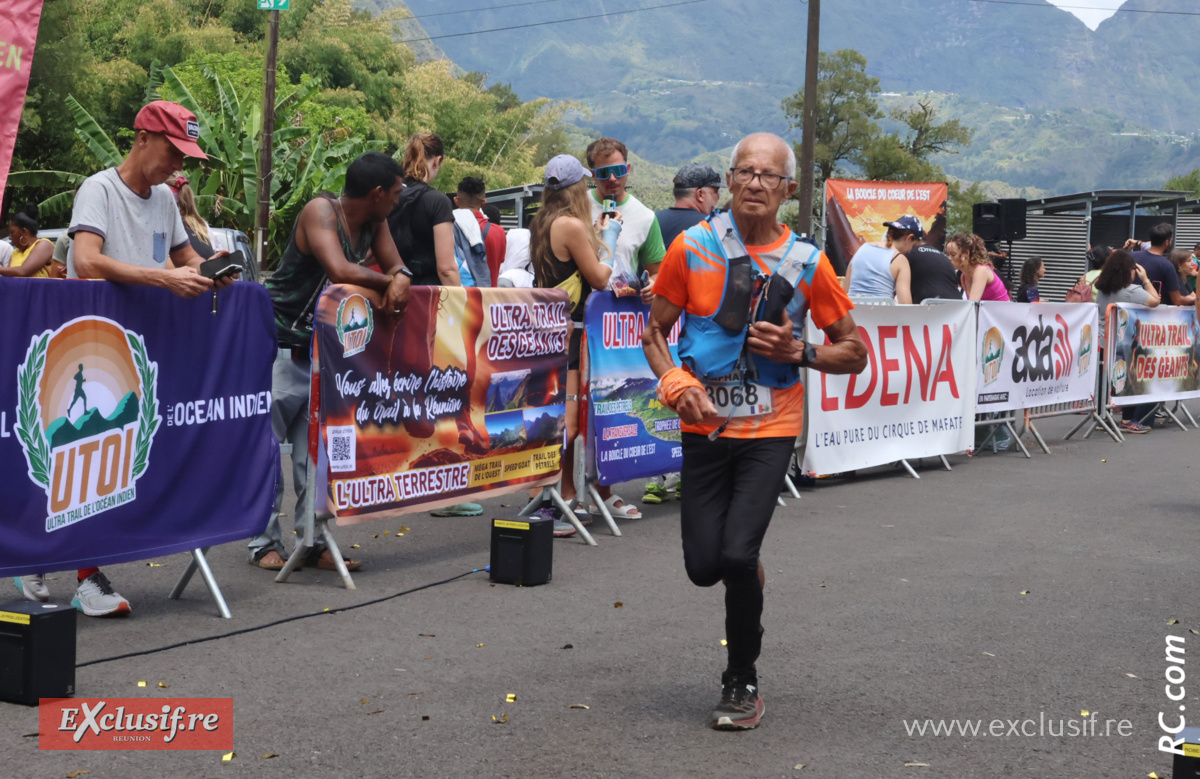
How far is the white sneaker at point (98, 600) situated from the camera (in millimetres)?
5656

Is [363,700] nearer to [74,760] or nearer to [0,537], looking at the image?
[74,760]

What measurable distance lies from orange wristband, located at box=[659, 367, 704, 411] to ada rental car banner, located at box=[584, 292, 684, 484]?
3846mm

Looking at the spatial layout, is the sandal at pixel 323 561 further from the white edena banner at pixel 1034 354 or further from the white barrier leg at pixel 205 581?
the white edena banner at pixel 1034 354

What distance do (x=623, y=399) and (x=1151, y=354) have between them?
31.9 feet

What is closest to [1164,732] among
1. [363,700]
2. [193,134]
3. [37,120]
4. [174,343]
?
[363,700]

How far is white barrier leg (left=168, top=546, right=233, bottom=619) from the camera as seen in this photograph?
5738 millimetres

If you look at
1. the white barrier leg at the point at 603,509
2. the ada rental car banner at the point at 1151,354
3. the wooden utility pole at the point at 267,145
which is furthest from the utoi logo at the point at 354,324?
the wooden utility pole at the point at 267,145

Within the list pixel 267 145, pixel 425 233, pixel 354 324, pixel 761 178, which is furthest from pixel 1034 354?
pixel 267 145

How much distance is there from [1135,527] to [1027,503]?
1.09 meters

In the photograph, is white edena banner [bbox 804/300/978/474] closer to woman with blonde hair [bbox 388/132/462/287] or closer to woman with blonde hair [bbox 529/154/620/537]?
woman with blonde hair [bbox 529/154/620/537]

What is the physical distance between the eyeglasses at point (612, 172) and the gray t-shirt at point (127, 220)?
325 cm

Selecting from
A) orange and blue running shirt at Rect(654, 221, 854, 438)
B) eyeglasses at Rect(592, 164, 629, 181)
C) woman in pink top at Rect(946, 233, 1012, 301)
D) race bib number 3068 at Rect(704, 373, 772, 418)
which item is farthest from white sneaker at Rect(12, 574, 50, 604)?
woman in pink top at Rect(946, 233, 1012, 301)

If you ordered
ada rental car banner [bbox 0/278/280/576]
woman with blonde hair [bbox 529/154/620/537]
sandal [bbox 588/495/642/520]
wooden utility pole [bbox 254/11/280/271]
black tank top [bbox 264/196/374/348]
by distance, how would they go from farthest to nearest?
wooden utility pole [bbox 254/11/280/271], sandal [bbox 588/495/642/520], woman with blonde hair [bbox 529/154/620/537], black tank top [bbox 264/196/374/348], ada rental car banner [bbox 0/278/280/576]

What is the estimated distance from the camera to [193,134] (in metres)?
5.72
